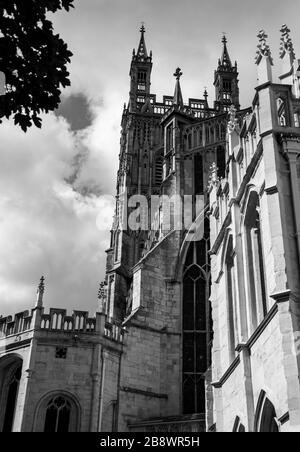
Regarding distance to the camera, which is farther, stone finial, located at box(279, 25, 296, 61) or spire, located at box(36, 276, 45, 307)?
spire, located at box(36, 276, 45, 307)

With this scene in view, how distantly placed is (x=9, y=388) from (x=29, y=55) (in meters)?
19.2

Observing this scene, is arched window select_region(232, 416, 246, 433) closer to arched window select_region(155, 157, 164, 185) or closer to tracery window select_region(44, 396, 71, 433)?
tracery window select_region(44, 396, 71, 433)

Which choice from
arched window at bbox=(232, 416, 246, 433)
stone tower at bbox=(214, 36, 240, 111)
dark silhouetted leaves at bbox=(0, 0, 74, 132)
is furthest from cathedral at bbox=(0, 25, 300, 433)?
stone tower at bbox=(214, 36, 240, 111)

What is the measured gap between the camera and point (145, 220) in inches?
1638

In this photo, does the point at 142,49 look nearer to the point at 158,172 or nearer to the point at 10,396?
the point at 158,172

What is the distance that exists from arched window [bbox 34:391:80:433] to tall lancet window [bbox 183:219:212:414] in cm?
550

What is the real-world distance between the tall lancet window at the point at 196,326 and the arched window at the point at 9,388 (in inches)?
280

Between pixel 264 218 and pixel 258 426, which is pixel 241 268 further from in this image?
pixel 258 426

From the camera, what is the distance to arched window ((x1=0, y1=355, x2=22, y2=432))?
23117 millimetres

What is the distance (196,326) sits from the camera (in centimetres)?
2794

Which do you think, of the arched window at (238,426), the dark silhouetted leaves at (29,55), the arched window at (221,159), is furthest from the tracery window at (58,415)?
the dark silhouetted leaves at (29,55)

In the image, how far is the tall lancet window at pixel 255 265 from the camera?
1366 cm

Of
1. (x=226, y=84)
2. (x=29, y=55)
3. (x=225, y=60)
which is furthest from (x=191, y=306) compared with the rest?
(x=225, y=60)
